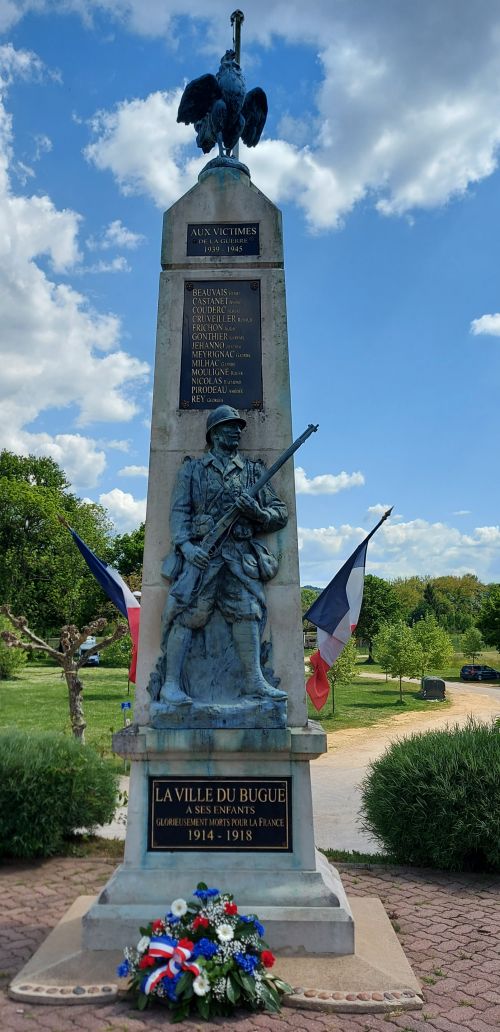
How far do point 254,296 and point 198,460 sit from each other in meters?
1.66

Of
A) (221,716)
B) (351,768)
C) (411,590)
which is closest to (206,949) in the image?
(221,716)

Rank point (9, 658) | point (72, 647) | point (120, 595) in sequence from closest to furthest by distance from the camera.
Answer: point (120, 595) → point (72, 647) → point (9, 658)

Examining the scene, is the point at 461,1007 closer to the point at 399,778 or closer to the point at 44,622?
the point at 399,778

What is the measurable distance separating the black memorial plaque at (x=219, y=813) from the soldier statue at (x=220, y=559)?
642 mm

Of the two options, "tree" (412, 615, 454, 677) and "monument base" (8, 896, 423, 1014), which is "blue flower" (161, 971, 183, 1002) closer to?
"monument base" (8, 896, 423, 1014)

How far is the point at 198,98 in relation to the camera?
7.31 meters

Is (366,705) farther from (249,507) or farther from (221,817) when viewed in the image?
(249,507)

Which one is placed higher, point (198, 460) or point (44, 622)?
point (44, 622)

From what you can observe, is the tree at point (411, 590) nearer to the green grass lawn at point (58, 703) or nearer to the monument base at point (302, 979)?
the green grass lawn at point (58, 703)

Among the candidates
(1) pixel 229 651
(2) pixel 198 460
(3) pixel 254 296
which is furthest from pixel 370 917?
(3) pixel 254 296

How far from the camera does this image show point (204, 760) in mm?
5594

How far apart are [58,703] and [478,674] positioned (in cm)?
3124

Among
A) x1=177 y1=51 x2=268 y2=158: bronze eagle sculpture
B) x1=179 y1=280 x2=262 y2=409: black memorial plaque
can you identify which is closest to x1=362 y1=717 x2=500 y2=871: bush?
x1=179 y1=280 x2=262 y2=409: black memorial plaque

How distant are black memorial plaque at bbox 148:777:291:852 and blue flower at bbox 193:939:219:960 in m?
0.95
